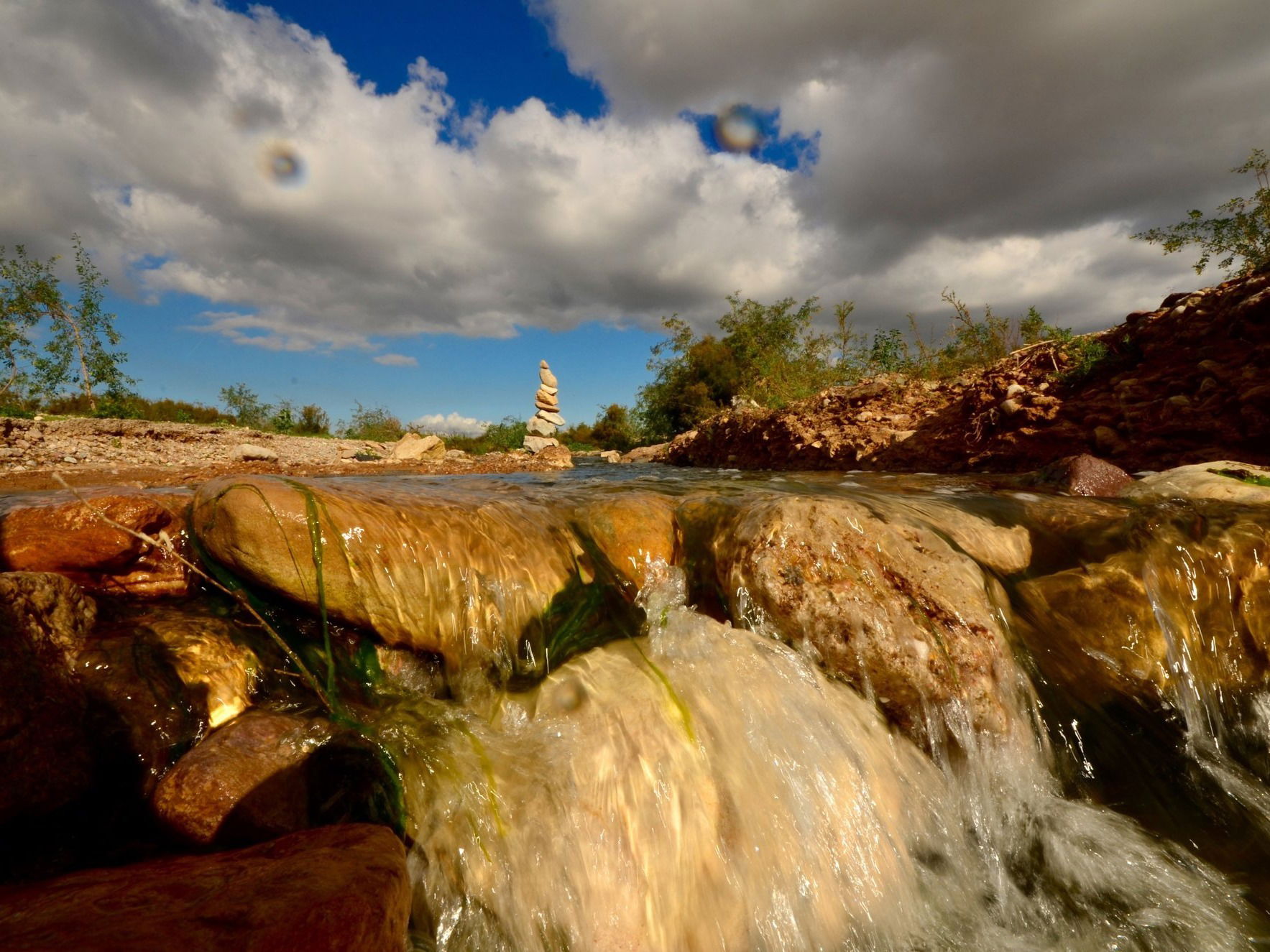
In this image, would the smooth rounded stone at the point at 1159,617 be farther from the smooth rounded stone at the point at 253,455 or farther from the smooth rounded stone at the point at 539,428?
the smooth rounded stone at the point at 539,428

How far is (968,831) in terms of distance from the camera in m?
2.15

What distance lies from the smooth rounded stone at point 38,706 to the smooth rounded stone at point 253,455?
37.5ft

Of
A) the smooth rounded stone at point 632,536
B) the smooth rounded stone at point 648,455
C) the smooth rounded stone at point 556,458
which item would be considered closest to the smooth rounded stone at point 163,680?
the smooth rounded stone at point 632,536

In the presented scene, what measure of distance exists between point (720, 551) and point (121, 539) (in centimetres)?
282

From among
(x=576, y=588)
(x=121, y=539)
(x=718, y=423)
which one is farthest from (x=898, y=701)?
(x=718, y=423)

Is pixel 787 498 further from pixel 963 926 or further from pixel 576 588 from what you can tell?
pixel 963 926

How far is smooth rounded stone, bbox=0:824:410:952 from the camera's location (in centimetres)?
92

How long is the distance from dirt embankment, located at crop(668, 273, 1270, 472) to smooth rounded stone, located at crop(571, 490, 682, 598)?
5.56 metres

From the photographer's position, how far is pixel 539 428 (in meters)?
26.9

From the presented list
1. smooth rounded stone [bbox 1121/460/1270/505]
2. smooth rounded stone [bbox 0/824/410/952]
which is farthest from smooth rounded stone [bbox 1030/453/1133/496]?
smooth rounded stone [bbox 0/824/410/952]

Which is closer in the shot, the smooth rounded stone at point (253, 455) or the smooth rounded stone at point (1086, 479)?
the smooth rounded stone at point (1086, 479)

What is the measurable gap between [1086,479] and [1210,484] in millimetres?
783

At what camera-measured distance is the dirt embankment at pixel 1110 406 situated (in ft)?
16.7

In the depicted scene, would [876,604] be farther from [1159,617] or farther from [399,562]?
[399,562]
